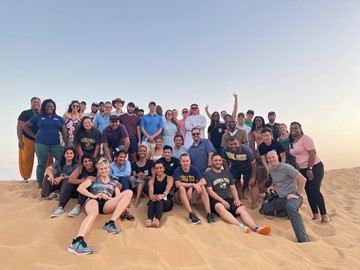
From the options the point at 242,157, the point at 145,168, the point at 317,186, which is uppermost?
the point at 242,157

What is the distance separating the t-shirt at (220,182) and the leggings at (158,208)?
987 mm

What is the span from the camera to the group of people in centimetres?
498

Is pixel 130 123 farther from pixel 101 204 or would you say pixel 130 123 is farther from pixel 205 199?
pixel 205 199

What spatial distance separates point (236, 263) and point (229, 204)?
181cm

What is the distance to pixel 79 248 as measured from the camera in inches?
147

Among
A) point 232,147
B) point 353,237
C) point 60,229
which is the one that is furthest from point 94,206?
point 353,237

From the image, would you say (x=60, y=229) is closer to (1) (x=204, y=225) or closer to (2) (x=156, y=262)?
(2) (x=156, y=262)

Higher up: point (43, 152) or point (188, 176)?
point (43, 152)

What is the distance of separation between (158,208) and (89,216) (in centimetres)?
134

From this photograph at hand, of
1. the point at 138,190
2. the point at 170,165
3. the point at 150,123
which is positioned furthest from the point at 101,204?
the point at 150,123

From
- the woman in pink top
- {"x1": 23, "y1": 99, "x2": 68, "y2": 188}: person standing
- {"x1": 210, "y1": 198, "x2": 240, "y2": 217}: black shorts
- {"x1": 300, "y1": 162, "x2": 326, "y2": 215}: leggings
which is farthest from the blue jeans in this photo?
{"x1": 300, "y1": 162, "x2": 326, "y2": 215}: leggings

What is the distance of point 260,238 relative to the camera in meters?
4.58

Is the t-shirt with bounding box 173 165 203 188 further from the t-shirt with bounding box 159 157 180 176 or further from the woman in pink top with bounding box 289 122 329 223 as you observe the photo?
the woman in pink top with bounding box 289 122 329 223

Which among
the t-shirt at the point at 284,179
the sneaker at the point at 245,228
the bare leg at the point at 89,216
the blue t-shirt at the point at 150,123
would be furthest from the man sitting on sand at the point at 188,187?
the blue t-shirt at the point at 150,123
